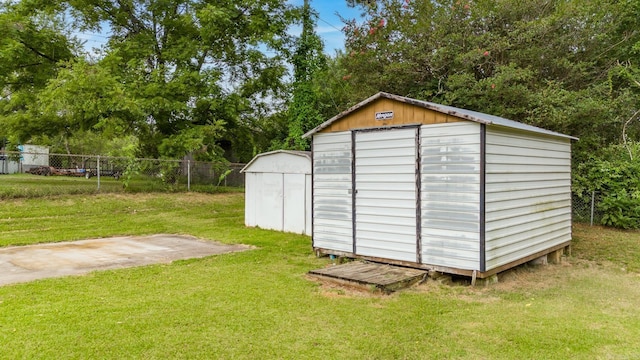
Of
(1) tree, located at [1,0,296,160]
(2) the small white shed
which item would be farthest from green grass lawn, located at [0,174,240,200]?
(2) the small white shed

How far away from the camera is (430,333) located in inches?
140

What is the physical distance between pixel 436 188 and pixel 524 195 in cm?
136

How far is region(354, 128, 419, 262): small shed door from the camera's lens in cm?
541

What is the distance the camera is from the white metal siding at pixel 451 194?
4.86 metres

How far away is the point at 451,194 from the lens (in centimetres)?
505

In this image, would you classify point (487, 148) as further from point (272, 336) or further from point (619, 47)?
point (619, 47)

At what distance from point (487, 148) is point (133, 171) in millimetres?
12111

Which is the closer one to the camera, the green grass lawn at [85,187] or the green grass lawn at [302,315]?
the green grass lawn at [302,315]

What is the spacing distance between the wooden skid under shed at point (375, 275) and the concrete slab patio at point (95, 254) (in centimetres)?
245

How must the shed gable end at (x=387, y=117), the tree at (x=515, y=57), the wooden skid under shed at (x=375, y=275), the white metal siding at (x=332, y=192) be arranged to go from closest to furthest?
the wooden skid under shed at (x=375, y=275) → the shed gable end at (x=387, y=117) → the white metal siding at (x=332, y=192) → the tree at (x=515, y=57)

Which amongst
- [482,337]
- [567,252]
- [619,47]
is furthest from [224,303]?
[619,47]

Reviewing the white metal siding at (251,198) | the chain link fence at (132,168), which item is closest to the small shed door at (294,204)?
the white metal siding at (251,198)

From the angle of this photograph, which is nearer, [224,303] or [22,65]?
[224,303]

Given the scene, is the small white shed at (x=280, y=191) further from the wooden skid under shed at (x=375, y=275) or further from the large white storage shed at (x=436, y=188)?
the wooden skid under shed at (x=375, y=275)
